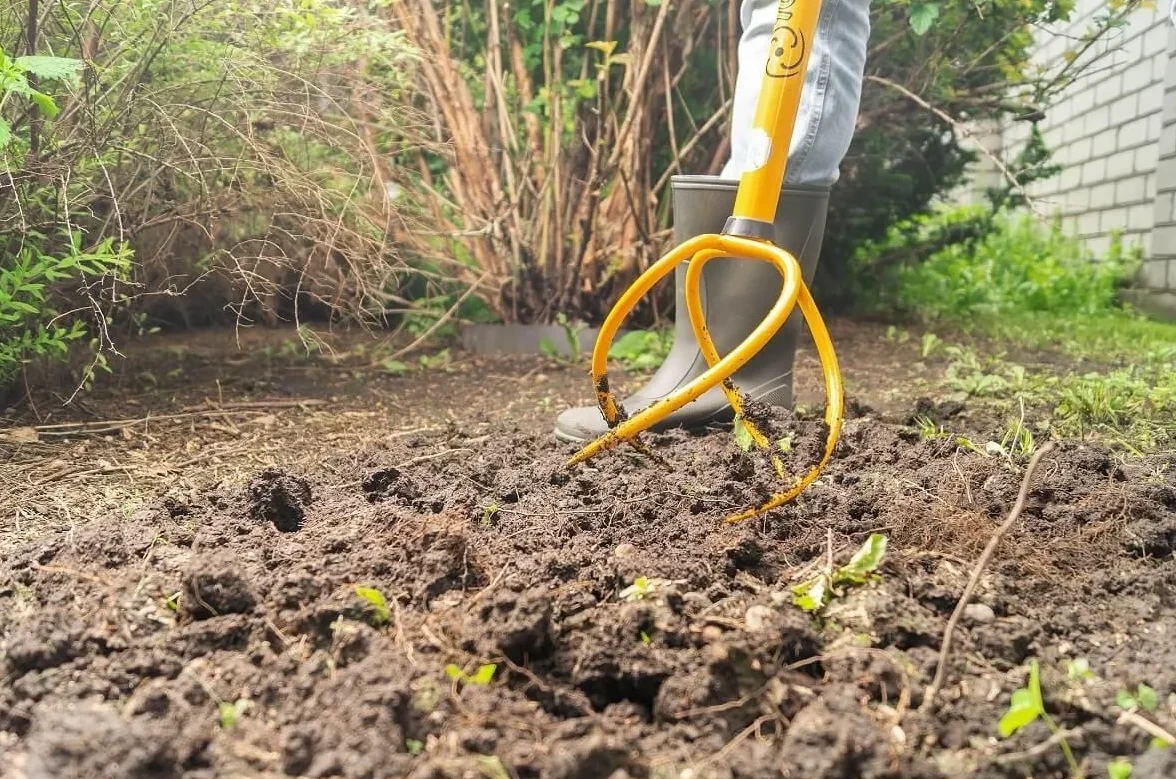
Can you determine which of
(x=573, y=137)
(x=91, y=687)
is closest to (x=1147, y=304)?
(x=573, y=137)

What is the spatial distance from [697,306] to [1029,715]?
3.06 feet

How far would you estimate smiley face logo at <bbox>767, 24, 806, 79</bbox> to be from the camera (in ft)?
4.98

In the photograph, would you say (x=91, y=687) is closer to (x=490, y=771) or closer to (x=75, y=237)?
(x=490, y=771)

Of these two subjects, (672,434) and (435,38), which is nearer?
(672,434)

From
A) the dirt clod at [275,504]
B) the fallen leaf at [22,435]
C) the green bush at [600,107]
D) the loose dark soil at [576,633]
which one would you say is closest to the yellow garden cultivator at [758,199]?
the loose dark soil at [576,633]

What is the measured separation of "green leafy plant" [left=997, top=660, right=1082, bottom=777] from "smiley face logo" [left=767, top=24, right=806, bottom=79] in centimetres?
104

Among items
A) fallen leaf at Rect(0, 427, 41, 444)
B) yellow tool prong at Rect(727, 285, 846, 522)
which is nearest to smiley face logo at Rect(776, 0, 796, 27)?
yellow tool prong at Rect(727, 285, 846, 522)

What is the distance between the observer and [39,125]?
6.17 ft

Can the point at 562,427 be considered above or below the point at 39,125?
below

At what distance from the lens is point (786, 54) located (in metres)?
1.52

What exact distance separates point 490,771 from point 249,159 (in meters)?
1.83

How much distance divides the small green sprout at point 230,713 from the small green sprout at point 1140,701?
83cm

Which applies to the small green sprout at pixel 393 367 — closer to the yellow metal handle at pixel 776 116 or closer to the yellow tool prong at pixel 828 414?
the yellow metal handle at pixel 776 116

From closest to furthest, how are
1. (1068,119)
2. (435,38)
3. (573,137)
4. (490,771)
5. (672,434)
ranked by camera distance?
(490,771) < (672,434) < (435,38) < (573,137) < (1068,119)
